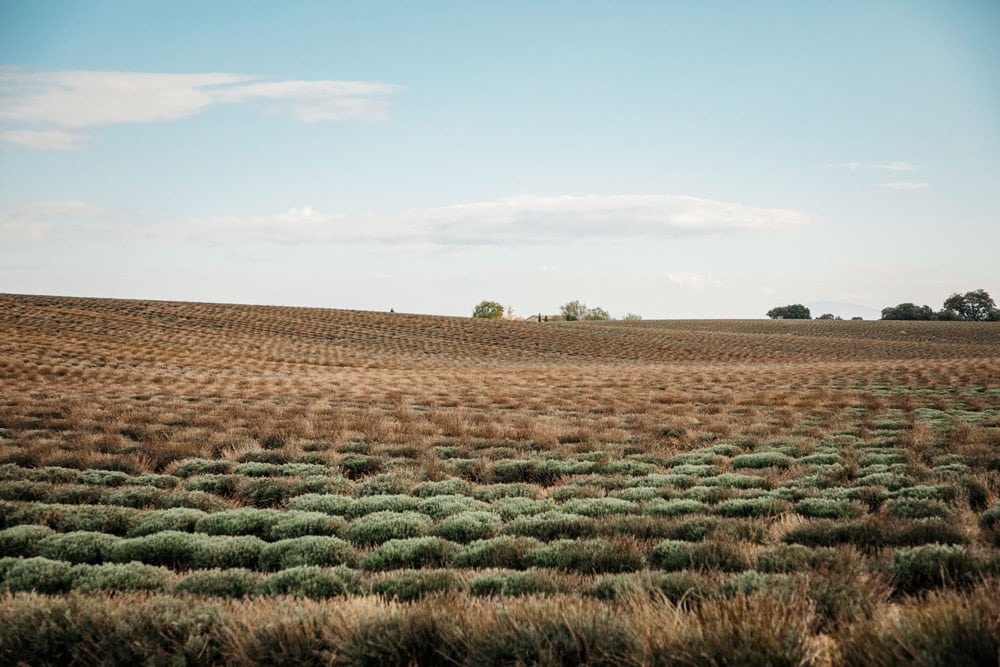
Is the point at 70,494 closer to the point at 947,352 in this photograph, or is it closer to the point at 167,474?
the point at 167,474

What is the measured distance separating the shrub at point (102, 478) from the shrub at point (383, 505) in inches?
159

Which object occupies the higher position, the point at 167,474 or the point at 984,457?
the point at 984,457

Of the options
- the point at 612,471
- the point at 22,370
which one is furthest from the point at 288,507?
the point at 22,370

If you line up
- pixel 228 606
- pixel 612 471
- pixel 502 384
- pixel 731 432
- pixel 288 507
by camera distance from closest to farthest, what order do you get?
pixel 228 606, pixel 288 507, pixel 612 471, pixel 731 432, pixel 502 384

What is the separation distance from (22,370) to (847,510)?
29350 millimetres

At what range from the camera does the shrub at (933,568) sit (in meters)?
4.82

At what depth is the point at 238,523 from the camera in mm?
7273

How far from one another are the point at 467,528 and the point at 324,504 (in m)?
2.33

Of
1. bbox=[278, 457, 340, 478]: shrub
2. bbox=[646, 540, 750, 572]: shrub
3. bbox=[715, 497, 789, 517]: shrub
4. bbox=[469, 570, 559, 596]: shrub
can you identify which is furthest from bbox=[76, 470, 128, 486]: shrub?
bbox=[715, 497, 789, 517]: shrub

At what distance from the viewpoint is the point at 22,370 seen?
25188 millimetres

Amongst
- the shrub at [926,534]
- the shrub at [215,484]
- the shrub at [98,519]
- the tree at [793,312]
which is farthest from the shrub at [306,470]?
the tree at [793,312]

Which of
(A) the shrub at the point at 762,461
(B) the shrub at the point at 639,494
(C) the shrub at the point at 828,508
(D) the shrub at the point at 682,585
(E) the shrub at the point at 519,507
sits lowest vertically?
(E) the shrub at the point at 519,507

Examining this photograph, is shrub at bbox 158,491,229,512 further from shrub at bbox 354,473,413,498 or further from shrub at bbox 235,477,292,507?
shrub at bbox 354,473,413,498

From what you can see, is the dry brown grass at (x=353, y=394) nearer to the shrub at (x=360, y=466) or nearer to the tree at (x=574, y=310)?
the shrub at (x=360, y=466)
